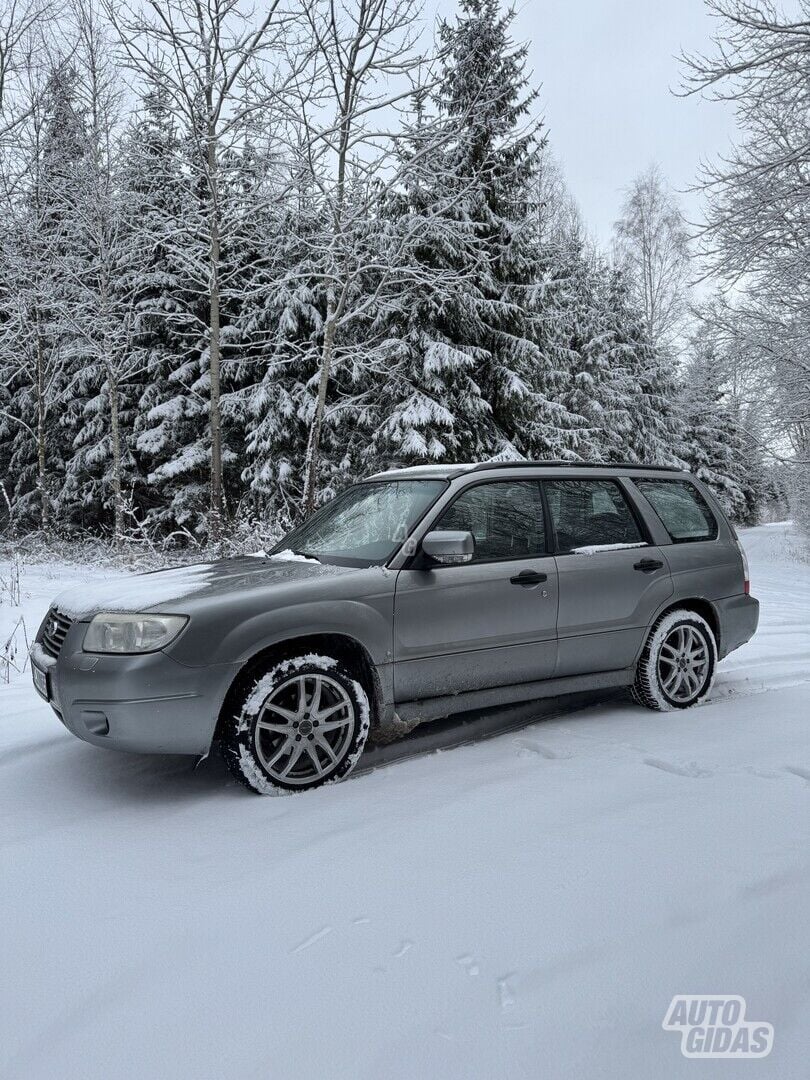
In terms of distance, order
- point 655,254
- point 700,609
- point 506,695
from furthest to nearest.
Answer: point 655,254, point 700,609, point 506,695

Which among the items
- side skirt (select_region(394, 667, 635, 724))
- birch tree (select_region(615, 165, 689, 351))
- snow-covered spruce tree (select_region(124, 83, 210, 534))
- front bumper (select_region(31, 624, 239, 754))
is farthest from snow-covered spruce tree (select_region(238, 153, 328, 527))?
birch tree (select_region(615, 165, 689, 351))

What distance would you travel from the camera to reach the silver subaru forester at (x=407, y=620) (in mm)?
3504

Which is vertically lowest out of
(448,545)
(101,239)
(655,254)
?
(448,545)

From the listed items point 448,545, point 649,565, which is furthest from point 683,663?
point 448,545

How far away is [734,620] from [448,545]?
2.61 metres

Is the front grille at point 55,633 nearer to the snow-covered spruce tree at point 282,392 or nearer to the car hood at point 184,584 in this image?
the car hood at point 184,584

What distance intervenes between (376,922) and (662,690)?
122 inches

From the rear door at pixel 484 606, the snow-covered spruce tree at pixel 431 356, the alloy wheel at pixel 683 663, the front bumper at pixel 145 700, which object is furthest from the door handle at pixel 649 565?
the snow-covered spruce tree at pixel 431 356

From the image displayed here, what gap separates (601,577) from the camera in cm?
477

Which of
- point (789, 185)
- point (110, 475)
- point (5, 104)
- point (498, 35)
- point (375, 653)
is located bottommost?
point (375, 653)

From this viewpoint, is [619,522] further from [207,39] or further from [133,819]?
[207,39]

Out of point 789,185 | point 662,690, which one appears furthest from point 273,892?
point 789,185

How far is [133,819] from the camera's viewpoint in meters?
3.40

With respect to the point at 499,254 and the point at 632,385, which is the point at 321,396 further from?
the point at 632,385
